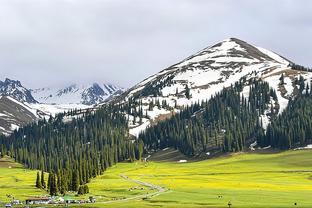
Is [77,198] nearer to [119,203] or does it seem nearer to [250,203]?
[119,203]

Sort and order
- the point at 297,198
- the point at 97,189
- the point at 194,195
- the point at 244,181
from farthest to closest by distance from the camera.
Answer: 1. the point at 244,181
2. the point at 97,189
3. the point at 194,195
4. the point at 297,198

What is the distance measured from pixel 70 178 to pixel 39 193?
15.8 m

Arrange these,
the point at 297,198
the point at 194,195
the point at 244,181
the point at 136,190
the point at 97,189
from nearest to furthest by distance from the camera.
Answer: the point at 297,198
the point at 194,195
the point at 136,190
the point at 97,189
the point at 244,181

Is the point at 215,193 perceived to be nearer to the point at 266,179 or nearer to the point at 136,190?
the point at 136,190

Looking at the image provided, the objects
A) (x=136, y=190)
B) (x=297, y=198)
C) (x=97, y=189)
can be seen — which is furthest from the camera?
(x=97, y=189)

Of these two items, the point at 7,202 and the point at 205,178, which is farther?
the point at 205,178

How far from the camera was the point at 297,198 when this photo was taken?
122250 mm

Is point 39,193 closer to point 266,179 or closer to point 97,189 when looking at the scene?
point 97,189

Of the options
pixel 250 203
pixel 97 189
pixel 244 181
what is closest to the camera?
pixel 250 203

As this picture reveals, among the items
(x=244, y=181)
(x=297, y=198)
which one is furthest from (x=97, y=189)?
(x=297, y=198)

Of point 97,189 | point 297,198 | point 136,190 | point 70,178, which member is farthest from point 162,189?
point 297,198

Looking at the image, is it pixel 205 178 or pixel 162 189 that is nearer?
pixel 162 189

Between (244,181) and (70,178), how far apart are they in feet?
192

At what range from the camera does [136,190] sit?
150 meters
